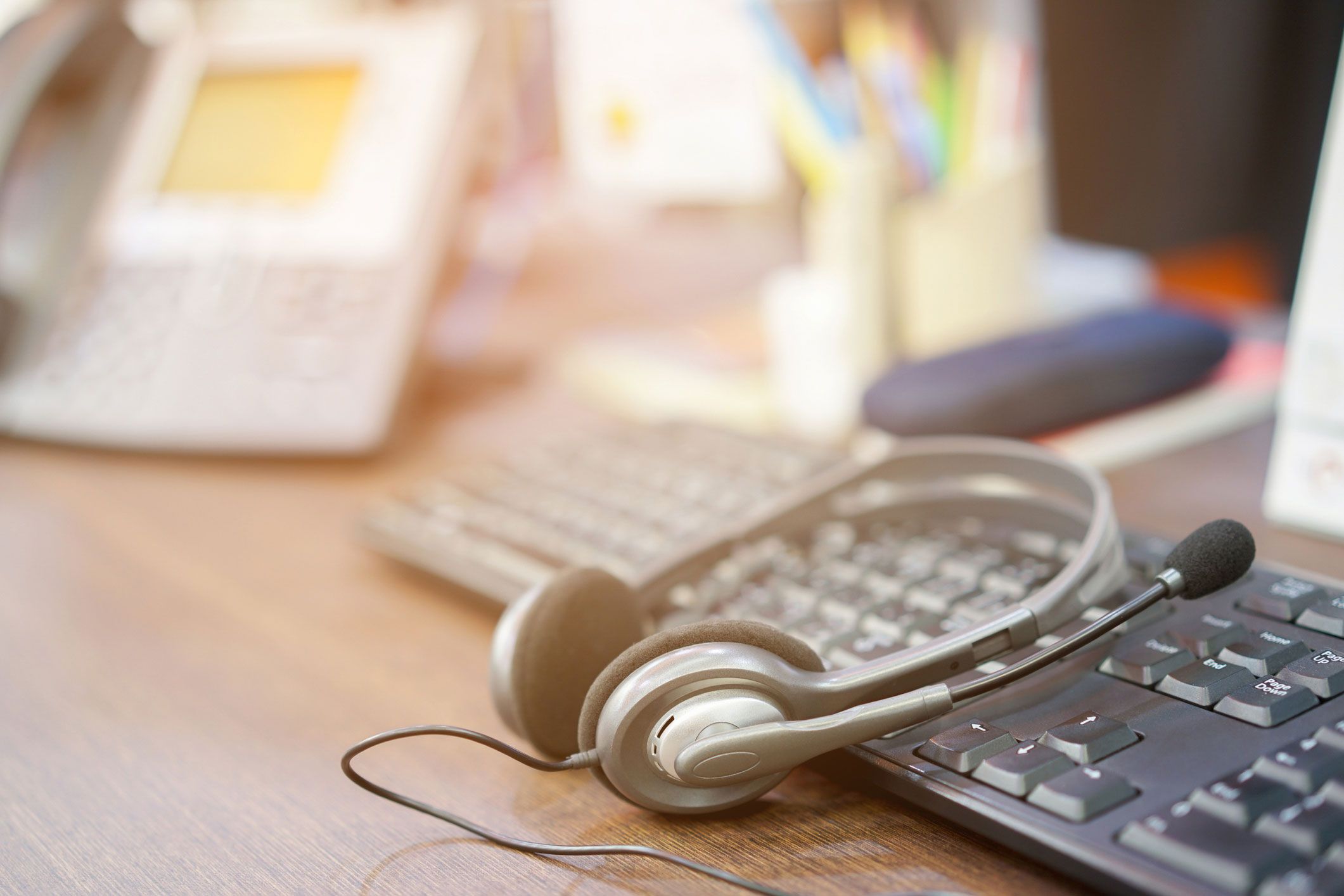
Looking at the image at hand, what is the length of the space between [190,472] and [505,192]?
64 cm

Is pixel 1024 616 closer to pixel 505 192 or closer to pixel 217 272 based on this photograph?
pixel 217 272

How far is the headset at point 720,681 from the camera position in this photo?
1.06 feet

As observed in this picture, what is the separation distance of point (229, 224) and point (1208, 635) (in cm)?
70

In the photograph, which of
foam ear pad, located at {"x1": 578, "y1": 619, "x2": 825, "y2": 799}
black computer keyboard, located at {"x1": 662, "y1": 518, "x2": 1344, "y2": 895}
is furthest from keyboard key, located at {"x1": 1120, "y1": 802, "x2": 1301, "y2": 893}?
foam ear pad, located at {"x1": 578, "y1": 619, "x2": 825, "y2": 799}

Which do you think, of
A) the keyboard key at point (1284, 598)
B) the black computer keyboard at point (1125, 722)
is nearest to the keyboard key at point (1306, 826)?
the black computer keyboard at point (1125, 722)

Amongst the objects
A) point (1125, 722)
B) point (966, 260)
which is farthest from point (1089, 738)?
point (966, 260)

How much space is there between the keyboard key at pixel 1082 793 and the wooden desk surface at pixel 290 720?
0.8 inches

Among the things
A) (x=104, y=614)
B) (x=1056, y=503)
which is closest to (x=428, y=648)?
(x=104, y=614)

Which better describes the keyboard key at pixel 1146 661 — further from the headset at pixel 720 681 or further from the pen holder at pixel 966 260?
the pen holder at pixel 966 260

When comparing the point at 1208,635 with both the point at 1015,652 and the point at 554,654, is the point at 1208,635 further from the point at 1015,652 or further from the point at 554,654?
the point at 554,654

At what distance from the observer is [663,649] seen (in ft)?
1.09

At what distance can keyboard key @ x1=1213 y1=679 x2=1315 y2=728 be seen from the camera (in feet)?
1.06

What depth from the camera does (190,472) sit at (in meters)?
0.72

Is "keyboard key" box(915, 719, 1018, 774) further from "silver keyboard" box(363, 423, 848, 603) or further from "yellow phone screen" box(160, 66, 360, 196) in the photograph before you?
"yellow phone screen" box(160, 66, 360, 196)
